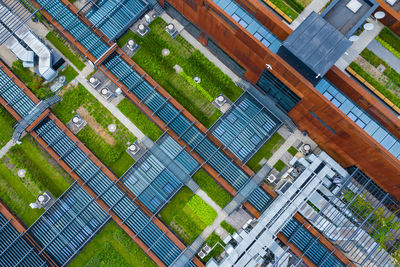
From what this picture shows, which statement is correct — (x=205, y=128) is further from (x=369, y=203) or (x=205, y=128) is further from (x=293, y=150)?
(x=369, y=203)

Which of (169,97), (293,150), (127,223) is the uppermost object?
(293,150)

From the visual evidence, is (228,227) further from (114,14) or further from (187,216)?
(114,14)

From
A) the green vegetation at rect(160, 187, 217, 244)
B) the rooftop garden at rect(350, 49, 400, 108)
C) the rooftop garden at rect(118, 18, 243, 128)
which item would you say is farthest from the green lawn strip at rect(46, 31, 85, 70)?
the rooftop garden at rect(350, 49, 400, 108)

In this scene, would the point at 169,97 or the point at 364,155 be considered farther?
the point at 169,97

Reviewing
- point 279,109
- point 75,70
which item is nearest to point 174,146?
point 279,109

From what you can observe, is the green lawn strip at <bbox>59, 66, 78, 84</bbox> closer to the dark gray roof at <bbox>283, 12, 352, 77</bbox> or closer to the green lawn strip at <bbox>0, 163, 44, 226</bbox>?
the green lawn strip at <bbox>0, 163, 44, 226</bbox>

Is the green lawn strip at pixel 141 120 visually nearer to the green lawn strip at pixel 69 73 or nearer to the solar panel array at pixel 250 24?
the green lawn strip at pixel 69 73

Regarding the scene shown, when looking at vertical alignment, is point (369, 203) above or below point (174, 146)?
above

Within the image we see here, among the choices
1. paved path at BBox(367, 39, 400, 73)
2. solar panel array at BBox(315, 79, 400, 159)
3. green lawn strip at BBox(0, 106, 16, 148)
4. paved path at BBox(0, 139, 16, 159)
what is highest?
paved path at BBox(367, 39, 400, 73)
